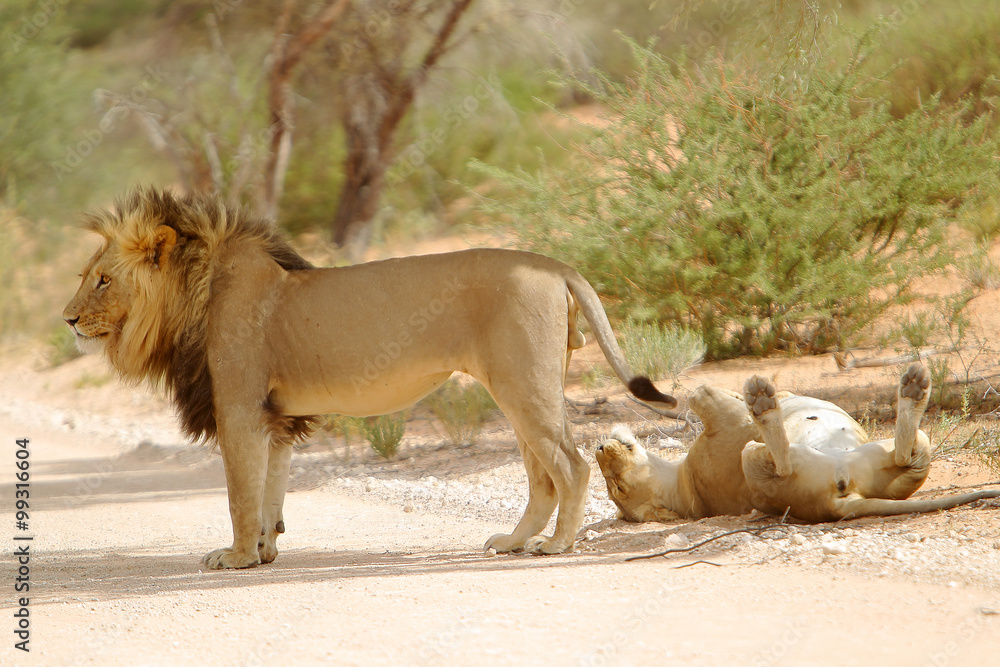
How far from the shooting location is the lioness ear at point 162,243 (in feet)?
17.9

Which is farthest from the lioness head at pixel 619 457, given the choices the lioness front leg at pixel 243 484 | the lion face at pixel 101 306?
the lion face at pixel 101 306

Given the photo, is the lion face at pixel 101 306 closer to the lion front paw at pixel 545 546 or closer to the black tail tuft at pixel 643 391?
the lion front paw at pixel 545 546

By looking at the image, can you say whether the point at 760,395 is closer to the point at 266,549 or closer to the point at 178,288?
the point at 266,549

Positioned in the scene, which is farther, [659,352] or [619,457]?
[659,352]

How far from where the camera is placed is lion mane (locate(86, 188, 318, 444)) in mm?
5281

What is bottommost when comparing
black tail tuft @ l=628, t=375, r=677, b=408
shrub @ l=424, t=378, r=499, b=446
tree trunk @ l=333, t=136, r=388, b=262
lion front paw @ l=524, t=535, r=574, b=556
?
lion front paw @ l=524, t=535, r=574, b=556

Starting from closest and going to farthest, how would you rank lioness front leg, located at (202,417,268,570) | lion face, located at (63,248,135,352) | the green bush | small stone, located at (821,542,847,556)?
small stone, located at (821,542,847,556), lioness front leg, located at (202,417,268,570), lion face, located at (63,248,135,352), the green bush

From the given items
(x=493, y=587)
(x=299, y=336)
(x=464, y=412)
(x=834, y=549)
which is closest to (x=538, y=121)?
(x=464, y=412)

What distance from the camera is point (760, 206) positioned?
424 inches

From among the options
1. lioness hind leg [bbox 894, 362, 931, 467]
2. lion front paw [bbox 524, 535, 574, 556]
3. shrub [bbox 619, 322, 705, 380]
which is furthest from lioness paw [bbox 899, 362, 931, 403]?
shrub [bbox 619, 322, 705, 380]

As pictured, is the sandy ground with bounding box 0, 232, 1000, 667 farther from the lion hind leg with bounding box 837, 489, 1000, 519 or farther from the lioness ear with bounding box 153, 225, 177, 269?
the lioness ear with bounding box 153, 225, 177, 269

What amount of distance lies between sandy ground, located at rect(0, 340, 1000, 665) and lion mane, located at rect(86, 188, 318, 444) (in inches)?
37.2

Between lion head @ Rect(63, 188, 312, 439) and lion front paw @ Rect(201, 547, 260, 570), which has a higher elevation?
lion head @ Rect(63, 188, 312, 439)

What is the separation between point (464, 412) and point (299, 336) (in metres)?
4.90
